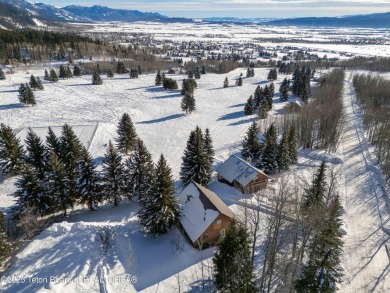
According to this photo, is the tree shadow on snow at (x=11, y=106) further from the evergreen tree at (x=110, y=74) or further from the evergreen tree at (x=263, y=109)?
the evergreen tree at (x=263, y=109)

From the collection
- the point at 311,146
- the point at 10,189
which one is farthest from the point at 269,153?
the point at 10,189

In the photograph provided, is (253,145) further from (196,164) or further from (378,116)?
(378,116)

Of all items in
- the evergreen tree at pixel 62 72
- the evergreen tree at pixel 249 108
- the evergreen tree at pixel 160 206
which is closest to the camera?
the evergreen tree at pixel 160 206

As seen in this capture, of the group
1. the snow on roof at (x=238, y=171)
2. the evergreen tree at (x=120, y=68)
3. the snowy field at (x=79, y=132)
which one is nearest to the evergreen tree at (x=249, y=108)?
the snow on roof at (x=238, y=171)

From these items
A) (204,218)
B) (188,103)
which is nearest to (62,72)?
(188,103)

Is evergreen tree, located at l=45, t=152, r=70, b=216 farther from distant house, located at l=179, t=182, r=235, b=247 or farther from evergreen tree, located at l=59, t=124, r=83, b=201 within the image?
distant house, located at l=179, t=182, r=235, b=247

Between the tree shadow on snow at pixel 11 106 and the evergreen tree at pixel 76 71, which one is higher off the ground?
the evergreen tree at pixel 76 71

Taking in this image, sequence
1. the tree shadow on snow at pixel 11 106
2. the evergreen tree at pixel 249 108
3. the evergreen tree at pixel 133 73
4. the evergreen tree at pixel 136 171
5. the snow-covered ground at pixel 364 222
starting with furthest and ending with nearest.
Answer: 1. the evergreen tree at pixel 133 73
2. the evergreen tree at pixel 249 108
3. the tree shadow on snow at pixel 11 106
4. the evergreen tree at pixel 136 171
5. the snow-covered ground at pixel 364 222
